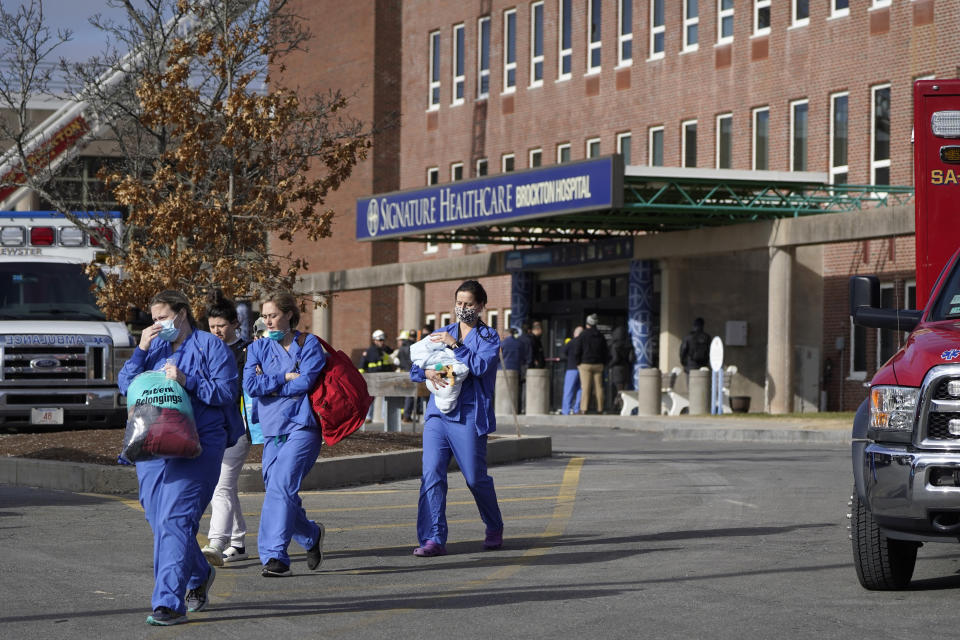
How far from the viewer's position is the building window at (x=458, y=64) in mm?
47875

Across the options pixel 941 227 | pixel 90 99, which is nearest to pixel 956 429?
pixel 941 227

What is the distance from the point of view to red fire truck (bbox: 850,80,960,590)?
8.09 metres

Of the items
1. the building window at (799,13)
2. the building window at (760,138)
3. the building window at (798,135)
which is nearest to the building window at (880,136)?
the building window at (798,135)

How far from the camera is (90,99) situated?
20.5 m

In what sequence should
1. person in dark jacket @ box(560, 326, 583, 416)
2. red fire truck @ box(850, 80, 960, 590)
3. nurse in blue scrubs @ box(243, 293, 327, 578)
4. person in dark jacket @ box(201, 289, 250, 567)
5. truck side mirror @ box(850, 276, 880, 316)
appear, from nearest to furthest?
red fire truck @ box(850, 80, 960, 590)
truck side mirror @ box(850, 276, 880, 316)
nurse in blue scrubs @ box(243, 293, 327, 578)
person in dark jacket @ box(201, 289, 250, 567)
person in dark jacket @ box(560, 326, 583, 416)

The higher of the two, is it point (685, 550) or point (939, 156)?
point (939, 156)

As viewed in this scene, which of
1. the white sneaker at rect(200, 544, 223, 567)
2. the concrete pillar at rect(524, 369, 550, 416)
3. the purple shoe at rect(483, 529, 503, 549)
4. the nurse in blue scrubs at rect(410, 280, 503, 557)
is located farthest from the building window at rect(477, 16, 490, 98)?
the white sneaker at rect(200, 544, 223, 567)

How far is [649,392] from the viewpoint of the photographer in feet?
104

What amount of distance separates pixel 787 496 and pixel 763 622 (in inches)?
271

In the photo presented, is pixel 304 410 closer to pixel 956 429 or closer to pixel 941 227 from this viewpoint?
pixel 956 429

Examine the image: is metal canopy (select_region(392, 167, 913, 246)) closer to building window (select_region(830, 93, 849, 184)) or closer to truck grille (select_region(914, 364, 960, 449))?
building window (select_region(830, 93, 849, 184))

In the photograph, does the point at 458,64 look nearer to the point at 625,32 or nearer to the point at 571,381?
the point at 625,32

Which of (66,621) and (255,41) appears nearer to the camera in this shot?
(66,621)

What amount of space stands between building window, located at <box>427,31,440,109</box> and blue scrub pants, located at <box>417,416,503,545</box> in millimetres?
38694
